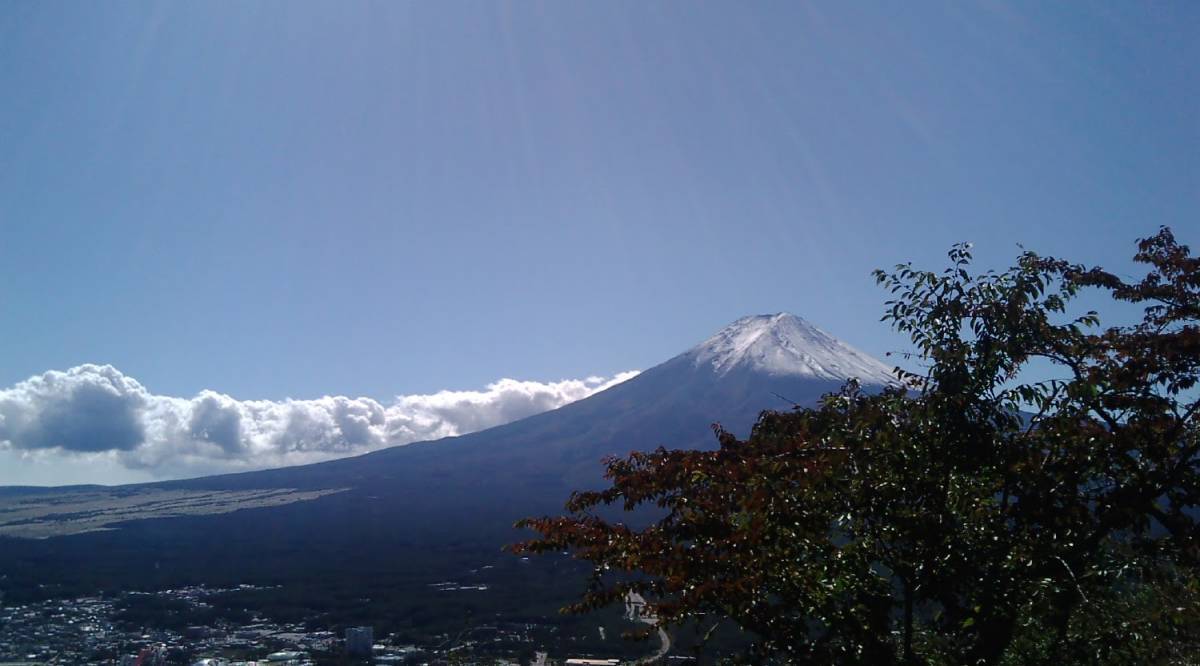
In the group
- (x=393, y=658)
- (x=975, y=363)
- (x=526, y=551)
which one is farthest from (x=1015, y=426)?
(x=393, y=658)

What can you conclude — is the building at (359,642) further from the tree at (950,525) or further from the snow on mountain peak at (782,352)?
the snow on mountain peak at (782,352)

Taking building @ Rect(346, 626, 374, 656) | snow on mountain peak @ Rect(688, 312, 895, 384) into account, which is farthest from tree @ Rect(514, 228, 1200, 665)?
snow on mountain peak @ Rect(688, 312, 895, 384)

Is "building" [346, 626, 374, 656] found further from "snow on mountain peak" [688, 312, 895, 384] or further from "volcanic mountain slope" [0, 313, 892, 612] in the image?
"snow on mountain peak" [688, 312, 895, 384]

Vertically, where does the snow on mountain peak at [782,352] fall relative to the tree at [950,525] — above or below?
above

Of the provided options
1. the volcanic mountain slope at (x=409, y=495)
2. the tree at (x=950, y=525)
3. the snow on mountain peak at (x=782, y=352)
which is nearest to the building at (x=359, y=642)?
the volcanic mountain slope at (x=409, y=495)

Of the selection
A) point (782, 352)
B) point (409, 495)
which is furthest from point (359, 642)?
point (782, 352)

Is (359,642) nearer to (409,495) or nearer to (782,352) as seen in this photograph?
(409,495)
